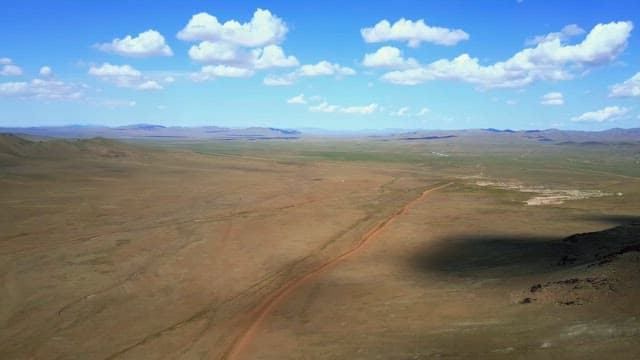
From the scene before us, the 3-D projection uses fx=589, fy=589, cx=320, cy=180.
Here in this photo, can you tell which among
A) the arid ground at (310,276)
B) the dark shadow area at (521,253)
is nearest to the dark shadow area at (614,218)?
the arid ground at (310,276)

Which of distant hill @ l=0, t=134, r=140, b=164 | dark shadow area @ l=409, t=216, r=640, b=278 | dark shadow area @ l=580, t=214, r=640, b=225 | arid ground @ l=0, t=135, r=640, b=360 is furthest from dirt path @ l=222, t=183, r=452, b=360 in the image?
distant hill @ l=0, t=134, r=140, b=164

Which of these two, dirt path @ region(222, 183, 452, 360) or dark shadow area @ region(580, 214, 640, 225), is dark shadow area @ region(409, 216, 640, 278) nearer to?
dirt path @ region(222, 183, 452, 360)

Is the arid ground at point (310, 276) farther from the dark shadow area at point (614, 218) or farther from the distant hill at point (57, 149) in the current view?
the distant hill at point (57, 149)

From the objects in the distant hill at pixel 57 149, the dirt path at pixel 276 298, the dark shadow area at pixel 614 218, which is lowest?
the dirt path at pixel 276 298

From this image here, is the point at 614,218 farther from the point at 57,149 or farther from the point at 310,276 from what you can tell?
the point at 57,149

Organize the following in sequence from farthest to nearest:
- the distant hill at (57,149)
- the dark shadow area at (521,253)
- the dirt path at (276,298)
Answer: the distant hill at (57,149)
the dark shadow area at (521,253)
the dirt path at (276,298)

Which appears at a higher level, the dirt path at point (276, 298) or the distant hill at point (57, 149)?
the distant hill at point (57, 149)

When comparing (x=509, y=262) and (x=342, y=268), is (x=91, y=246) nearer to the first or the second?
(x=342, y=268)

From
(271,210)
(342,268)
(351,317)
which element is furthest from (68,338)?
(271,210)
